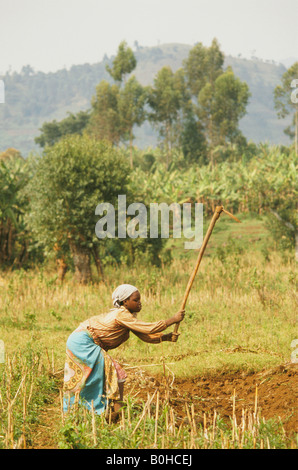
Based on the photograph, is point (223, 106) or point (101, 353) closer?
point (101, 353)

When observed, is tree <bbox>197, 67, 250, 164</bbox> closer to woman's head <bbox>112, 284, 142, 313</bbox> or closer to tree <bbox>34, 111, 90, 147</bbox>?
tree <bbox>34, 111, 90, 147</bbox>

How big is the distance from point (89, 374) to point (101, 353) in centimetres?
20

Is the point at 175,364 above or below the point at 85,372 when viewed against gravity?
below

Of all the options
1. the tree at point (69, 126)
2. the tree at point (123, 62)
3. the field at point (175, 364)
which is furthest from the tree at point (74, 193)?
the tree at point (69, 126)

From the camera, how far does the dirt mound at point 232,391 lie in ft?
16.9

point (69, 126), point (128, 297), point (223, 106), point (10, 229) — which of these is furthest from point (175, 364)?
point (69, 126)

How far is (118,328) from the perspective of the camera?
482cm

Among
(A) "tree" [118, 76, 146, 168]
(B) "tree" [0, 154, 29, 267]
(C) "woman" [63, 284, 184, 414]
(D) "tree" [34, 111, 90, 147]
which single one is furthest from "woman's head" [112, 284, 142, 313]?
(D) "tree" [34, 111, 90, 147]

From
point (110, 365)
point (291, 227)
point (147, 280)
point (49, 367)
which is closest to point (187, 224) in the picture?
point (291, 227)

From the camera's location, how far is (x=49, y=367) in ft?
21.1

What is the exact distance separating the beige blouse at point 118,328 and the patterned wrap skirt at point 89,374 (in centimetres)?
8

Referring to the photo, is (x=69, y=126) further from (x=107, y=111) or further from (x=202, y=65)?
(x=202, y=65)
